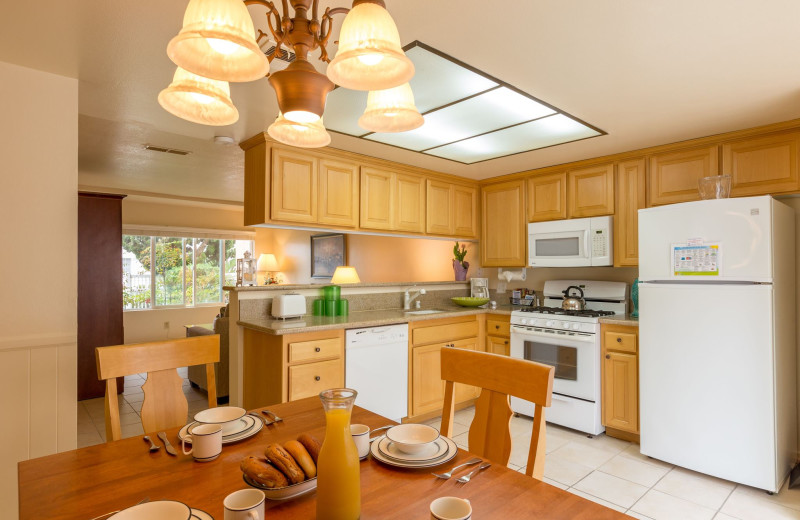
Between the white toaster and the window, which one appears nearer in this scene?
the white toaster

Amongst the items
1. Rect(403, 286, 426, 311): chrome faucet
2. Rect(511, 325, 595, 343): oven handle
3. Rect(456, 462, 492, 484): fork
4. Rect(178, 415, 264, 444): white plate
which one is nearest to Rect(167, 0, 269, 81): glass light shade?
Rect(178, 415, 264, 444): white plate

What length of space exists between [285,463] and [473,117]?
237cm

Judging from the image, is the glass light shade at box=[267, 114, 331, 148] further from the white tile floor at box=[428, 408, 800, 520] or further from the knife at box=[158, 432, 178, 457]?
the white tile floor at box=[428, 408, 800, 520]

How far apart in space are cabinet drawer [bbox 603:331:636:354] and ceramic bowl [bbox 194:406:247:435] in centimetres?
281

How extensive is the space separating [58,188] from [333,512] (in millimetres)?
2339

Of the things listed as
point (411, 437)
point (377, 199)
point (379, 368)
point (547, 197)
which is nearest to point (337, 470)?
point (411, 437)

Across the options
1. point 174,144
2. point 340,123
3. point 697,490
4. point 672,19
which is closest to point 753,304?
point 697,490

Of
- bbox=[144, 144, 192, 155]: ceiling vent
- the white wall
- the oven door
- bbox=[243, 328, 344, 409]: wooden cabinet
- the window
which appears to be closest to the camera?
the white wall

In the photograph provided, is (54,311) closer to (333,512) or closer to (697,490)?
(333,512)

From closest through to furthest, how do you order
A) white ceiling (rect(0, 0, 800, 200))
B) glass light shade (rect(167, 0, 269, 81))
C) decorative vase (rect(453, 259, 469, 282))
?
glass light shade (rect(167, 0, 269, 81))
white ceiling (rect(0, 0, 800, 200))
decorative vase (rect(453, 259, 469, 282))

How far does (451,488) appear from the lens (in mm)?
1000

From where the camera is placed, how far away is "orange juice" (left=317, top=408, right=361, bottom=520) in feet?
2.65

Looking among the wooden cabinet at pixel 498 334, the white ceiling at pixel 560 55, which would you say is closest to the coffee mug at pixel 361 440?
the white ceiling at pixel 560 55

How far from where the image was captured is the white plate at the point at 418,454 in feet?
3.63
